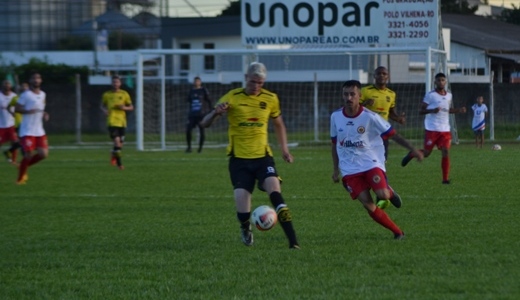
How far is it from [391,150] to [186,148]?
19.7 ft

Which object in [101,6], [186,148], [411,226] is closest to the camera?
[411,226]

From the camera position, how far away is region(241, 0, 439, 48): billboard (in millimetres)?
28594

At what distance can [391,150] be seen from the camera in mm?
27203

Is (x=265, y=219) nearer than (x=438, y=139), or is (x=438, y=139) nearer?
(x=265, y=219)

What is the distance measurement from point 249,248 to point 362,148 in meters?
1.55

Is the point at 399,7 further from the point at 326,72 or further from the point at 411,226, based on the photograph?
the point at 411,226

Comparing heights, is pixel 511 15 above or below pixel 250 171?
above

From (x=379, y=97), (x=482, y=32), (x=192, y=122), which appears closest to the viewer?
(x=379, y=97)

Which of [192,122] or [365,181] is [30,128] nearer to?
[192,122]

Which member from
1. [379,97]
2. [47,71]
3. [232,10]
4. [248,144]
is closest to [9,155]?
[379,97]

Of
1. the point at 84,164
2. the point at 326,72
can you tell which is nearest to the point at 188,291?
the point at 84,164

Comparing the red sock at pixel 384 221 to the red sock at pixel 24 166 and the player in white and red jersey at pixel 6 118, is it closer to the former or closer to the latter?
the red sock at pixel 24 166

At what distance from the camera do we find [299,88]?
3444 cm

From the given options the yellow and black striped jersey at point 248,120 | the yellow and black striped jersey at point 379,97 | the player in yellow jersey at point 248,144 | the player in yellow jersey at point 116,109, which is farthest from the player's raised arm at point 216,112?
the player in yellow jersey at point 116,109
